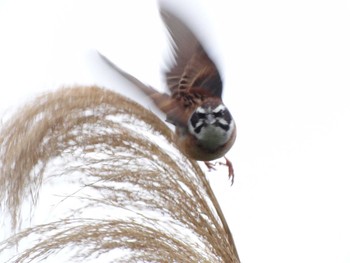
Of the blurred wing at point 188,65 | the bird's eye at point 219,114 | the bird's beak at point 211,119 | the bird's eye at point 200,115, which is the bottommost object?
the bird's beak at point 211,119

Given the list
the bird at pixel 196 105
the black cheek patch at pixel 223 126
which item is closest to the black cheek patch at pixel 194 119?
the bird at pixel 196 105

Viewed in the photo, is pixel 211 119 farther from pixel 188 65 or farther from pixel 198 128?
pixel 188 65

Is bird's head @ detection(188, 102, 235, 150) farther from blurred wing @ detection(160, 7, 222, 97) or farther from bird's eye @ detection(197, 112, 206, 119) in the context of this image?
blurred wing @ detection(160, 7, 222, 97)

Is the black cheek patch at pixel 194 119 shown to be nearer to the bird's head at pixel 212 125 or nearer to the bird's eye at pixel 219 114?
the bird's head at pixel 212 125

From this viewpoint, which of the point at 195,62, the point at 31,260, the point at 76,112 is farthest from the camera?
the point at 195,62

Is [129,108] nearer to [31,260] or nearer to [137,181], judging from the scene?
[137,181]

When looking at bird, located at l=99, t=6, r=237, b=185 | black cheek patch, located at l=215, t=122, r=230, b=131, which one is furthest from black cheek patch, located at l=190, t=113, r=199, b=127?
black cheek patch, located at l=215, t=122, r=230, b=131

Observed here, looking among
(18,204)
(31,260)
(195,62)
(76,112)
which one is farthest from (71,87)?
(195,62)

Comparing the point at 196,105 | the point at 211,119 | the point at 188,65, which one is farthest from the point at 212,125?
the point at 188,65
